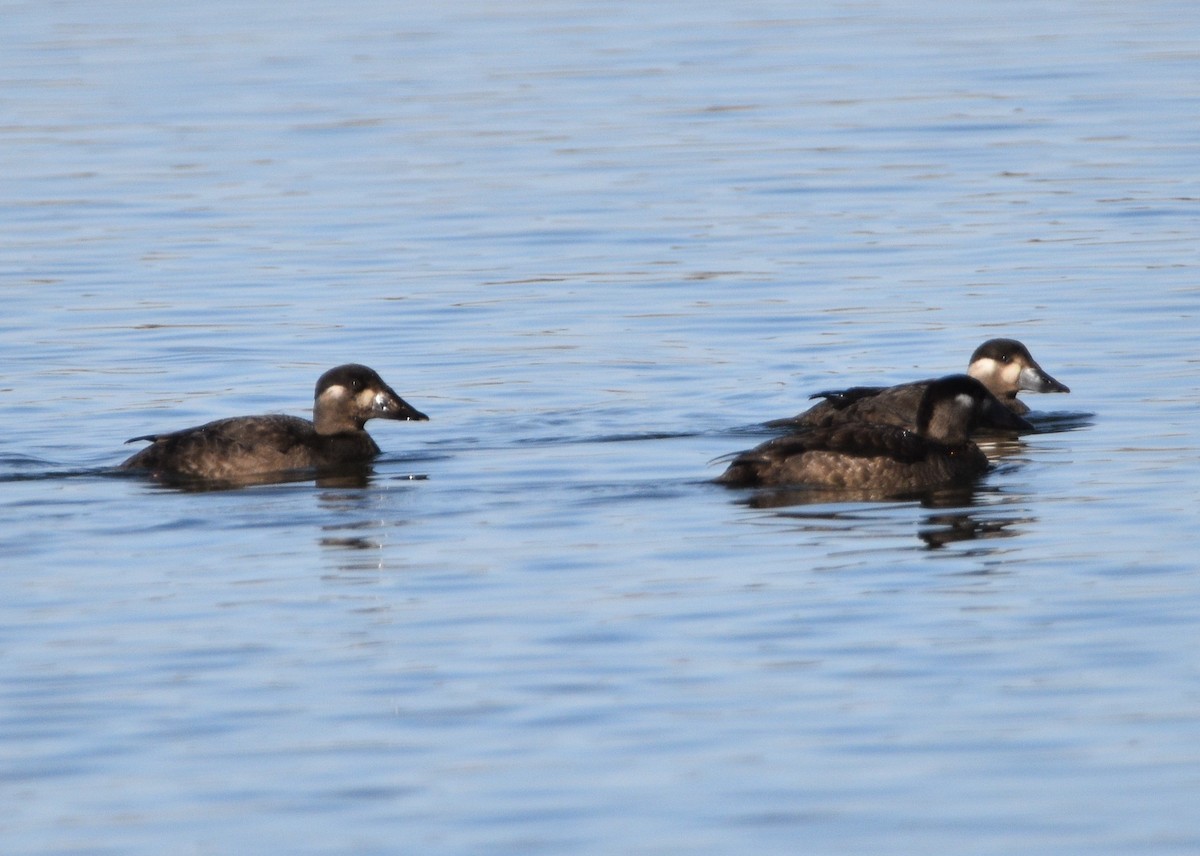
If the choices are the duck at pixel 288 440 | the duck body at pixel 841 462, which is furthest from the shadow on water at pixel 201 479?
the duck body at pixel 841 462

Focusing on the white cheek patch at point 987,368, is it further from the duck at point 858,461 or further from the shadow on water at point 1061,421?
the duck at point 858,461

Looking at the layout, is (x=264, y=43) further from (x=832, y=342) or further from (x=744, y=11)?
(x=832, y=342)

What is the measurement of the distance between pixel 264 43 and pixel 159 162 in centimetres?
1023

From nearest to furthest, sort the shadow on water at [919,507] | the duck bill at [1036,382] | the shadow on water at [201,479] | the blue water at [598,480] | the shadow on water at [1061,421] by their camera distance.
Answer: the blue water at [598,480] → the shadow on water at [919,507] → the shadow on water at [201,479] → the shadow on water at [1061,421] → the duck bill at [1036,382]

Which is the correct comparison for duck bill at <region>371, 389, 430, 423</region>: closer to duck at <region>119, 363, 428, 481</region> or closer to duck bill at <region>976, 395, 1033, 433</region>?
duck at <region>119, 363, 428, 481</region>

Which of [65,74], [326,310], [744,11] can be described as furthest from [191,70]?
[326,310]

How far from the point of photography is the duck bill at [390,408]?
1393 centimetres

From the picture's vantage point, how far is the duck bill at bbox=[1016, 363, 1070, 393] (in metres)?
15.0

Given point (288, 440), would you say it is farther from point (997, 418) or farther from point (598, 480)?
point (997, 418)

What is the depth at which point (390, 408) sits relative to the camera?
45.8 ft

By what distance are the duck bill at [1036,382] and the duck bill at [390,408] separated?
3.74 metres

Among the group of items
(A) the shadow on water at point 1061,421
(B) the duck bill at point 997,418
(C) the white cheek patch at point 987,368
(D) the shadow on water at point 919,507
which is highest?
(C) the white cheek patch at point 987,368

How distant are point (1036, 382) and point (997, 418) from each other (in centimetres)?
122

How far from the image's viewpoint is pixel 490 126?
94.0ft
